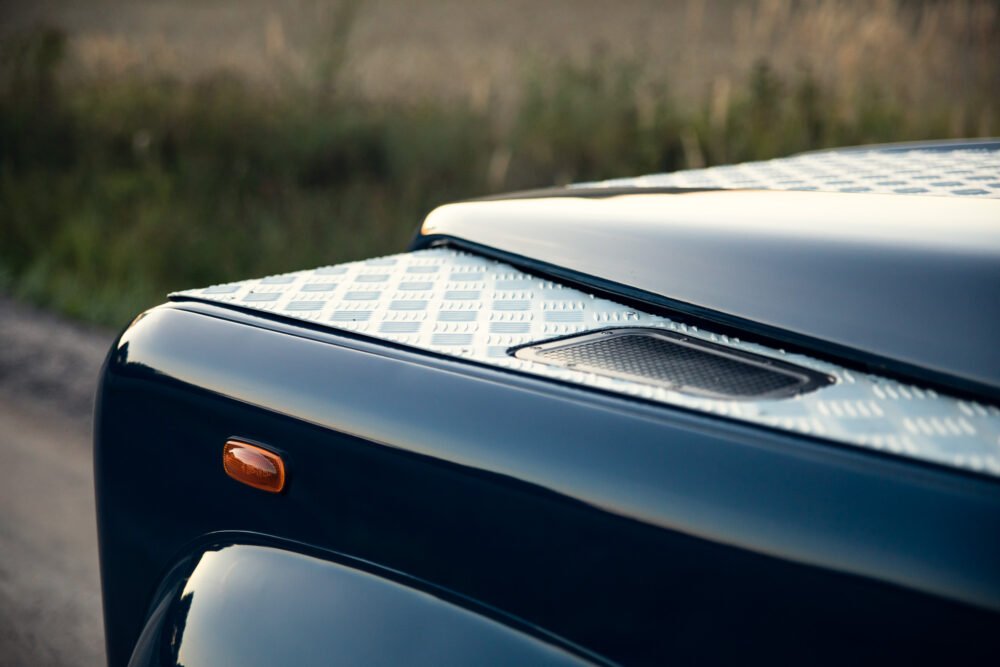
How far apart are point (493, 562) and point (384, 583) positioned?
6.1 inches

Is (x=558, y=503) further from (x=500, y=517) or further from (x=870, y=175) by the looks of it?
(x=870, y=175)

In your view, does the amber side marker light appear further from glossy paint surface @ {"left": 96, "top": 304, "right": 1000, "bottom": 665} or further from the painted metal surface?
the painted metal surface

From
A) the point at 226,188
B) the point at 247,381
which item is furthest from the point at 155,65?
the point at 247,381

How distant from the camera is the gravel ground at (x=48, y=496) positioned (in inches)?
99.0

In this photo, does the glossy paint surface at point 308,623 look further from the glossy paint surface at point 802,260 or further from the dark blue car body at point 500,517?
the glossy paint surface at point 802,260

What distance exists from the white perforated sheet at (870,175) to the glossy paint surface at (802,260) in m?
0.16

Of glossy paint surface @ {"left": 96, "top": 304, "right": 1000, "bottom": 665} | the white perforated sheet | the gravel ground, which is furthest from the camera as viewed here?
the gravel ground

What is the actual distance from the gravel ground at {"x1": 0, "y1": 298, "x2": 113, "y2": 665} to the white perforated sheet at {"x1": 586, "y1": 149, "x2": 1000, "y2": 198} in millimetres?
1972

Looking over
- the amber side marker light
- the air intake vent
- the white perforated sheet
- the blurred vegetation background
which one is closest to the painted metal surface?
the air intake vent

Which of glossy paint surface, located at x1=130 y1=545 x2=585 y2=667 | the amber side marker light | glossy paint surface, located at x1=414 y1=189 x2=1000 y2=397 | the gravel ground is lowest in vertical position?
the gravel ground

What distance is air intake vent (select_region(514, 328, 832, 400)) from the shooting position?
3.21 feet

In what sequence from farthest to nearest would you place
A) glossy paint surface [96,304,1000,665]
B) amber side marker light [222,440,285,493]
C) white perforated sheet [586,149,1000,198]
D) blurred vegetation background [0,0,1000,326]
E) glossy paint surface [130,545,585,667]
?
blurred vegetation background [0,0,1000,326], white perforated sheet [586,149,1000,198], amber side marker light [222,440,285,493], glossy paint surface [130,545,585,667], glossy paint surface [96,304,1000,665]

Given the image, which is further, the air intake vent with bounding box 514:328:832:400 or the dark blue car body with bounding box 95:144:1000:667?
the air intake vent with bounding box 514:328:832:400

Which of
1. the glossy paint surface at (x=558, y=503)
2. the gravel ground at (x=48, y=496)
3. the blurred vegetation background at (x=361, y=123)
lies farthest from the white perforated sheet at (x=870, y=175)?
the blurred vegetation background at (x=361, y=123)
